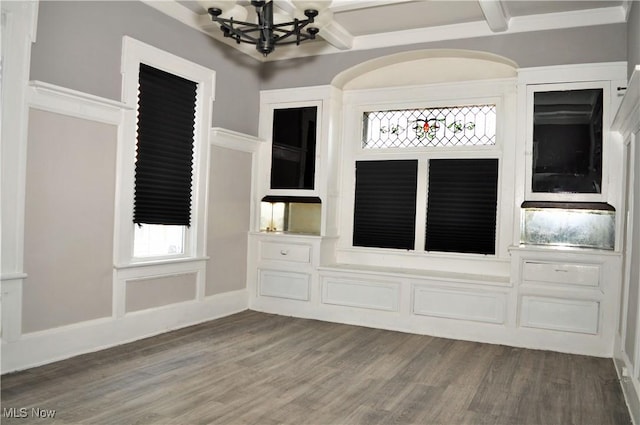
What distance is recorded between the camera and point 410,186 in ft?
18.6

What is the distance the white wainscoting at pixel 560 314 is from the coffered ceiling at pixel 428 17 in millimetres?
2519

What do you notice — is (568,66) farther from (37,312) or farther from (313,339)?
(37,312)

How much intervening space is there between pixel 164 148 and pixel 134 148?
0.41 meters

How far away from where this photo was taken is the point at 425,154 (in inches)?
220

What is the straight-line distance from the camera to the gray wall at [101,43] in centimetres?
364

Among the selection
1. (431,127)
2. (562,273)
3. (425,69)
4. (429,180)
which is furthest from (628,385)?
(425,69)

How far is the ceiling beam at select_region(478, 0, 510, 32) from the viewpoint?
4285 mm

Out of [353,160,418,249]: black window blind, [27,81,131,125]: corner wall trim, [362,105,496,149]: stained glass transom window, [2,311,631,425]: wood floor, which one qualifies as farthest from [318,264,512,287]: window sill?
[27,81,131,125]: corner wall trim

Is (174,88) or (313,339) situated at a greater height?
(174,88)

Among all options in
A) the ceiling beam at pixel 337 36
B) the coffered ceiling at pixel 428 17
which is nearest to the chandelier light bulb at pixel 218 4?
the coffered ceiling at pixel 428 17

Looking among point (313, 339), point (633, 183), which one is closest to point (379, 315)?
point (313, 339)

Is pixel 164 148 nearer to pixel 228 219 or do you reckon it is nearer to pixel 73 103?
pixel 73 103

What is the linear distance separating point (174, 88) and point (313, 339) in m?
2.72

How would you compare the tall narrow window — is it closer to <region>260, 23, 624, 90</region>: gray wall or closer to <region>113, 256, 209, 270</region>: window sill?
<region>113, 256, 209, 270</region>: window sill
